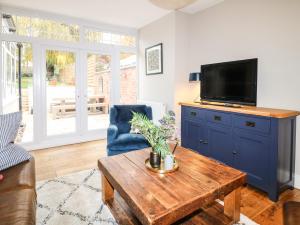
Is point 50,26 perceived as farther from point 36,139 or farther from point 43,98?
point 36,139

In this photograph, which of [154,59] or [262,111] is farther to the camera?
[154,59]

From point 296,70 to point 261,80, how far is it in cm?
44

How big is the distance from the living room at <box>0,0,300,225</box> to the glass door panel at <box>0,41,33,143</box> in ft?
0.06

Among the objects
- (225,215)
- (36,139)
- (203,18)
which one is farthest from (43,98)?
(225,215)

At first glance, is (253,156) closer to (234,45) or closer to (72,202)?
(234,45)

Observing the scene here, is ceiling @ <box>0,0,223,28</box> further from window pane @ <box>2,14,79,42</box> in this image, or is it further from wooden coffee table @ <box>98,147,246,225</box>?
wooden coffee table @ <box>98,147,246,225</box>

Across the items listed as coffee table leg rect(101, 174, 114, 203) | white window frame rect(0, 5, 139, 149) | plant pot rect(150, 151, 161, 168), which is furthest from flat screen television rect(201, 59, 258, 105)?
white window frame rect(0, 5, 139, 149)

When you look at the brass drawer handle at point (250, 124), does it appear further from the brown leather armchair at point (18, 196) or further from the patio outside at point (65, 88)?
the patio outside at point (65, 88)

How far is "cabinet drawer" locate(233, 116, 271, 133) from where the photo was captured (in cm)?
223

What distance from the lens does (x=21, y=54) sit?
12.6ft

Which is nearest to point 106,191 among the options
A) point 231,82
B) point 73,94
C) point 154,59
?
point 231,82

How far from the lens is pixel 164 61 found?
4.07 meters

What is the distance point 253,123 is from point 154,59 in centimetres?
259

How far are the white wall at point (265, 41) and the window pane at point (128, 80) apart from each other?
2.02m
